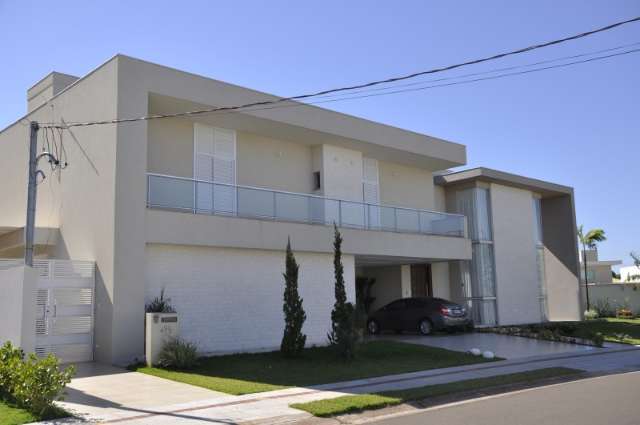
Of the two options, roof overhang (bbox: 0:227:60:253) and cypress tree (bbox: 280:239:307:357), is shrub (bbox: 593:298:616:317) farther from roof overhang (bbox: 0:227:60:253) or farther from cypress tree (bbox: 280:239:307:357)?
roof overhang (bbox: 0:227:60:253)

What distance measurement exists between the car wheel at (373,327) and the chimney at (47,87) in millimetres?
13813

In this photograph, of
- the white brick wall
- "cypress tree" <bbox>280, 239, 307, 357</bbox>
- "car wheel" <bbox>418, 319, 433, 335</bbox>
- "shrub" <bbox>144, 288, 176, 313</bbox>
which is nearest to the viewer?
"shrub" <bbox>144, 288, 176, 313</bbox>

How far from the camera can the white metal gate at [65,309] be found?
585 inches

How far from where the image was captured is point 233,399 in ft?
34.9

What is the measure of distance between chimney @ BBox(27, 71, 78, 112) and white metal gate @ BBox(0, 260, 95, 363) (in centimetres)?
793

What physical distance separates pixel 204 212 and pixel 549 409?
10490mm

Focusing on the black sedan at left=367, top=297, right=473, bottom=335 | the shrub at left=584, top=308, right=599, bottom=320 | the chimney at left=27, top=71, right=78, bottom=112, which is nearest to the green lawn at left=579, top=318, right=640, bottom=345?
→ the shrub at left=584, top=308, right=599, bottom=320

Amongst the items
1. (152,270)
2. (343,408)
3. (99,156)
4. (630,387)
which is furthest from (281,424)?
(99,156)

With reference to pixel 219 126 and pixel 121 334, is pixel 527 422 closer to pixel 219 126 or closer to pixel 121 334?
pixel 121 334

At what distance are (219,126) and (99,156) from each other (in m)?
4.11

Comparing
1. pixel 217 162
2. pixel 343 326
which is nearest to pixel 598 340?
pixel 343 326

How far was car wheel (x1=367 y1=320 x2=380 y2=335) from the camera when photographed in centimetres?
2381

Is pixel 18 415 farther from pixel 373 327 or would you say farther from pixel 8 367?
pixel 373 327

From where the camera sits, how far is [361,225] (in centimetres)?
2089
